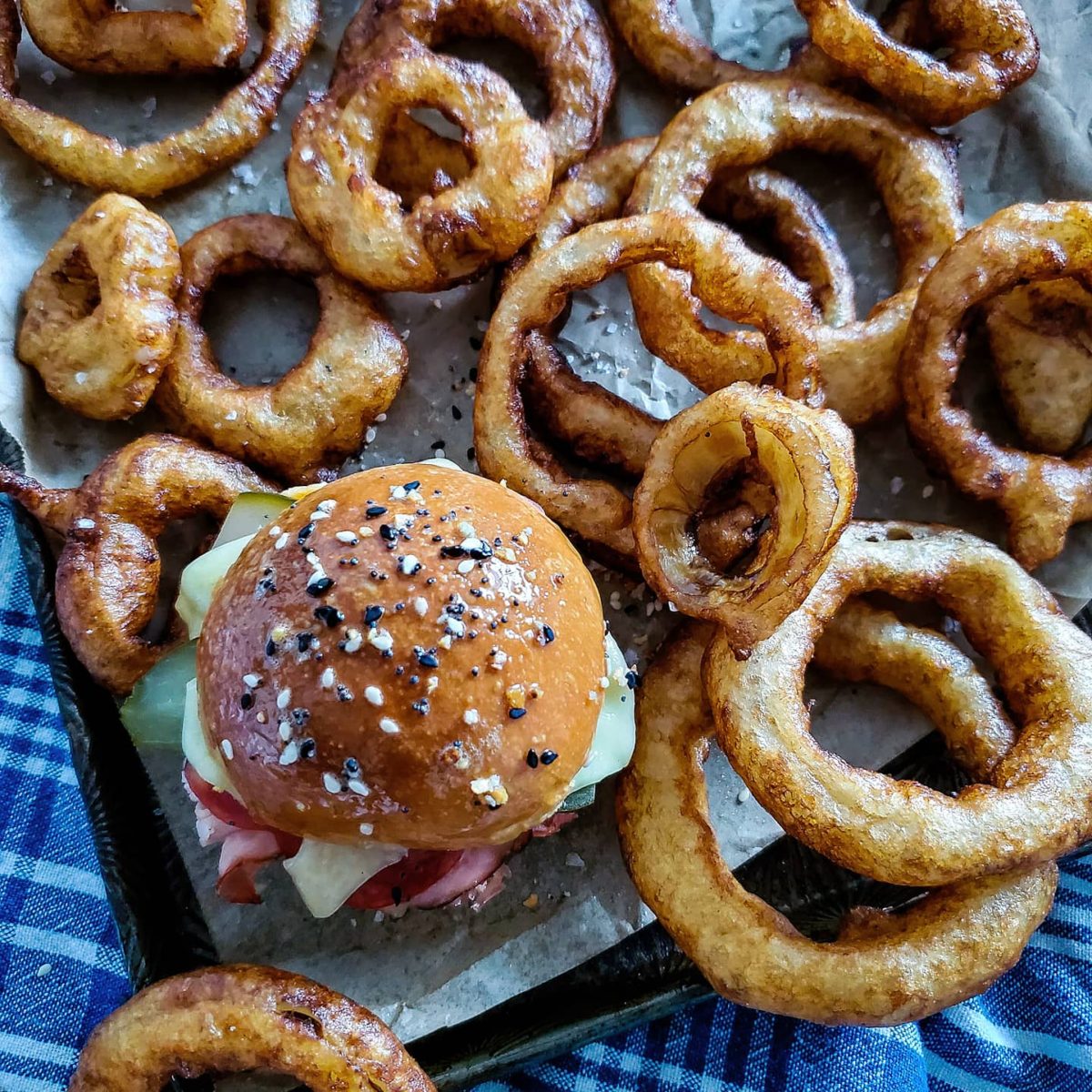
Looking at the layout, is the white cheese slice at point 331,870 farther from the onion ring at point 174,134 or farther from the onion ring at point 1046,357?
the onion ring at point 1046,357

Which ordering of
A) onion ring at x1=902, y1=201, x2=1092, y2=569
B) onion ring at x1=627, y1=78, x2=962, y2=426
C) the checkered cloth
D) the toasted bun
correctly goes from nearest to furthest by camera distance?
1. the toasted bun
2. onion ring at x1=902, y1=201, x2=1092, y2=569
3. onion ring at x1=627, y1=78, x2=962, y2=426
4. the checkered cloth

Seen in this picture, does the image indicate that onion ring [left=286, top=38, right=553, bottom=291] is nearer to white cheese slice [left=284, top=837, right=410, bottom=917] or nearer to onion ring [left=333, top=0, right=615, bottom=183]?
onion ring [left=333, top=0, right=615, bottom=183]

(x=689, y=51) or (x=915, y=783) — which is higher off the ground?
(x=689, y=51)

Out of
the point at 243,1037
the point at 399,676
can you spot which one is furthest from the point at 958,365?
the point at 243,1037

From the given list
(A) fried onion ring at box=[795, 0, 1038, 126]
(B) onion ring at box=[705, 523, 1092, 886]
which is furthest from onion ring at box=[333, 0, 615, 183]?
(B) onion ring at box=[705, 523, 1092, 886]

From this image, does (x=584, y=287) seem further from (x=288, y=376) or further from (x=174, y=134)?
(x=174, y=134)

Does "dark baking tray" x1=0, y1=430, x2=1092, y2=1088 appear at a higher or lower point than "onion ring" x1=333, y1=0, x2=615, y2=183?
lower

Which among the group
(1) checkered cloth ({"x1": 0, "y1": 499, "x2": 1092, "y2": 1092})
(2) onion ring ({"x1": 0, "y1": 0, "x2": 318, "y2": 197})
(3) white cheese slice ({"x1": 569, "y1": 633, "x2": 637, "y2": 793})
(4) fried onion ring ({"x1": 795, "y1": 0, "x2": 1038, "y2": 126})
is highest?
(4) fried onion ring ({"x1": 795, "y1": 0, "x2": 1038, "y2": 126})

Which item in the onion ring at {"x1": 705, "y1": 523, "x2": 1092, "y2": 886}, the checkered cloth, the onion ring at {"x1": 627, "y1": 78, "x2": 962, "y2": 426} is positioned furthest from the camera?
the checkered cloth
